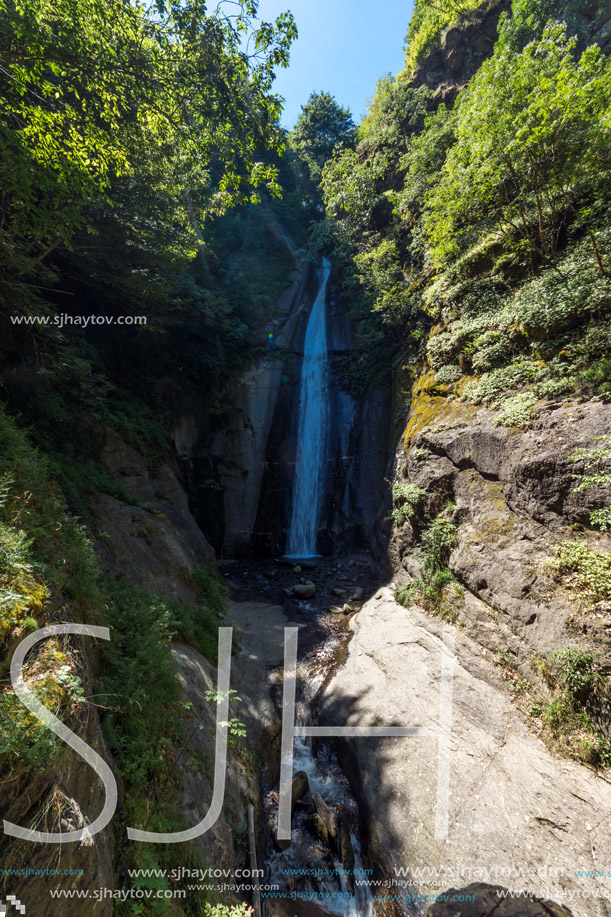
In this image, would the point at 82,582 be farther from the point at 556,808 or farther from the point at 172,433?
the point at 172,433

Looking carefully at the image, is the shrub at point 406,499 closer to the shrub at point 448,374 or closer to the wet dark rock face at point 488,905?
the shrub at point 448,374

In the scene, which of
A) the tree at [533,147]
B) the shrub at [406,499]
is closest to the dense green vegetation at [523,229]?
the tree at [533,147]

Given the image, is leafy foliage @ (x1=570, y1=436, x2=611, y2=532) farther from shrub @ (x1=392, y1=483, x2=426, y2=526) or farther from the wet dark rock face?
the wet dark rock face

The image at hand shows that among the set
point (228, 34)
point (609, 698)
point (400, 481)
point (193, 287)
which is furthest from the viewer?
point (193, 287)

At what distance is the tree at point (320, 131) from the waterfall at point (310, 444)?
18388 mm

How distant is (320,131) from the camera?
28.3 metres

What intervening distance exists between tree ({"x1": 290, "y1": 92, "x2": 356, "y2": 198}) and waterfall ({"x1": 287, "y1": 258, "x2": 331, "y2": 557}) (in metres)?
18.4

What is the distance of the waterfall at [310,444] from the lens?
15439mm

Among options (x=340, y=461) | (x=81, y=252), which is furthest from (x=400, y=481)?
(x=81, y=252)

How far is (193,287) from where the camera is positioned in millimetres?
13836

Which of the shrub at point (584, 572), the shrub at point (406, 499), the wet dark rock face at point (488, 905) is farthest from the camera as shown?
the shrub at point (406, 499)

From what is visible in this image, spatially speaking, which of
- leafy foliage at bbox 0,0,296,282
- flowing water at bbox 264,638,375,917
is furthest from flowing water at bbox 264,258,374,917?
leafy foliage at bbox 0,0,296,282

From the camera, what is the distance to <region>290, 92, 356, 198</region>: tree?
2783cm

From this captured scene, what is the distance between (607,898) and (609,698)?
1.85 metres
